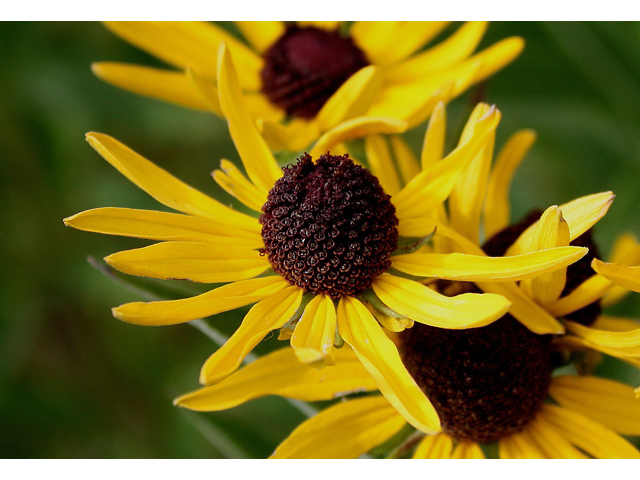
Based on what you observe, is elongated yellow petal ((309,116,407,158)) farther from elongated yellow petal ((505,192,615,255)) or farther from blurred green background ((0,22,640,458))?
blurred green background ((0,22,640,458))

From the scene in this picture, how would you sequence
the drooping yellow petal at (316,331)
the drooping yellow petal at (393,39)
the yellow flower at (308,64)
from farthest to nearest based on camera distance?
the drooping yellow petal at (393,39) → the yellow flower at (308,64) → the drooping yellow petal at (316,331)

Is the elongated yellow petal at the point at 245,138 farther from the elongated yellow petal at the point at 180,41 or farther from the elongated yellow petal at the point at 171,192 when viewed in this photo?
the elongated yellow petal at the point at 180,41

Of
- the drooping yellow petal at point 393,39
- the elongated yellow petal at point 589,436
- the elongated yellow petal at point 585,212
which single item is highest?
the drooping yellow petal at point 393,39

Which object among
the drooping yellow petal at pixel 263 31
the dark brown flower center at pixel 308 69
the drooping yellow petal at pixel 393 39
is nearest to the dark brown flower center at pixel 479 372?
the dark brown flower center at pixel 308 69

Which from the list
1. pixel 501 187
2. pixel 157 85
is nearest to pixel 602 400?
pixel 501 187

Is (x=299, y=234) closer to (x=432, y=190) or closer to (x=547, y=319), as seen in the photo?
(x=432, y=190)
